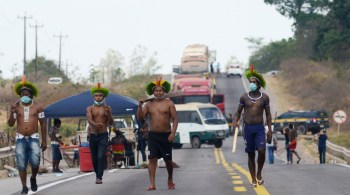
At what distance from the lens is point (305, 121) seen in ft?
209

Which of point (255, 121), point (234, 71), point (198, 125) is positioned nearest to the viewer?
point (255, 121)

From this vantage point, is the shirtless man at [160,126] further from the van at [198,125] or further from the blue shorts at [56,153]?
the van at [198,125]

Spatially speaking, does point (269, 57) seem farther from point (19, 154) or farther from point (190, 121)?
point (19, 154)

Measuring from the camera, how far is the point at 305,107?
293 feet

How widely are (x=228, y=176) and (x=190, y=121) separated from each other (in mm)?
30067

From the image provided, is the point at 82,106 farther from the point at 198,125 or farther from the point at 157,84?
the point at 198,125

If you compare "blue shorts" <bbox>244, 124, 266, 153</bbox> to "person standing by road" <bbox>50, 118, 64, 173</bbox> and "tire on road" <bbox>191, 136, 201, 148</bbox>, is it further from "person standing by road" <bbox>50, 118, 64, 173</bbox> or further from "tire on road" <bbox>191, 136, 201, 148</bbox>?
"tire on road" <bbox>191, 136, 201, 148</bbox>

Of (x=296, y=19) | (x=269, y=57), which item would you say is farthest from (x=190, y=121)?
(x=269, y=57)

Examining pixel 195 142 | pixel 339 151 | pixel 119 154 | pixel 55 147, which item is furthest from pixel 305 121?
pixel 55 147

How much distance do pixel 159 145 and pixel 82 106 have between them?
12.0 m

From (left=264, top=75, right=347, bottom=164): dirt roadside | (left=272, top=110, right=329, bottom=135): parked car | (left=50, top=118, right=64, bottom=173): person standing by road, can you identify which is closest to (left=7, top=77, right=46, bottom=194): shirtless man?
(left=50, top=118, right=64, bottom=173): person standing by road

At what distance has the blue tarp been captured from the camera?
93.8 feet

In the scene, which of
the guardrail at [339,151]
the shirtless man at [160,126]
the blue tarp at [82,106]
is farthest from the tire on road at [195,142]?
the shirtless man at [160,126]

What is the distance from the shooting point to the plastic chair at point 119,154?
2816 centimetres
